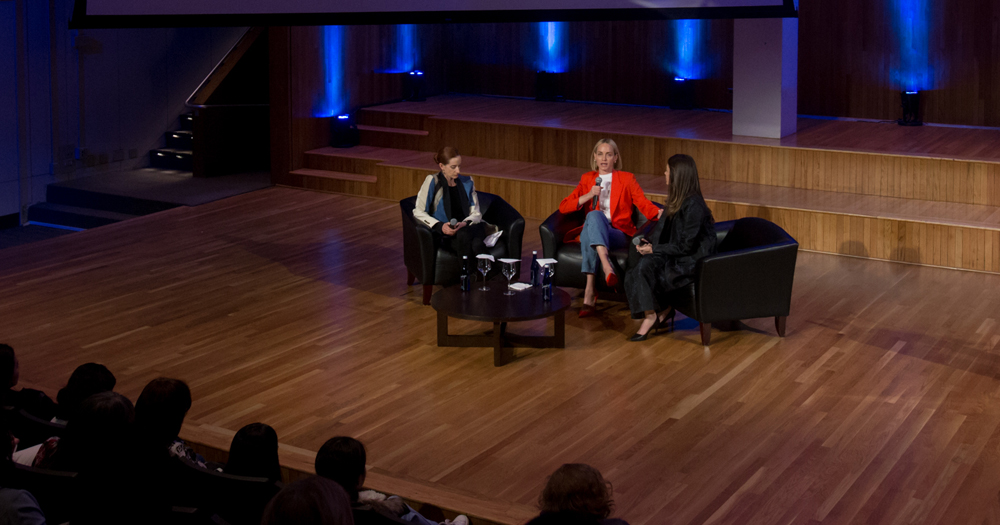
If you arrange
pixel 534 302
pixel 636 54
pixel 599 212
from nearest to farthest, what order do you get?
pixel 534 302
pixel 599 212
pixel 636 54

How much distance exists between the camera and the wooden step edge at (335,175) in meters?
9.54

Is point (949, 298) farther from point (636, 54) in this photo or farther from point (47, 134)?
point (47, 134)

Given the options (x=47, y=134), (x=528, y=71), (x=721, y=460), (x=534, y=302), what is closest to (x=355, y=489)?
(x=721, y=460)

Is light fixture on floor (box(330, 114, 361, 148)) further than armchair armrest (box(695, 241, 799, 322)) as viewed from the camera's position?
Yes

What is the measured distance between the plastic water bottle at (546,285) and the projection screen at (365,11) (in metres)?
1.57

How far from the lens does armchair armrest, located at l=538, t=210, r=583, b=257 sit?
6.10m

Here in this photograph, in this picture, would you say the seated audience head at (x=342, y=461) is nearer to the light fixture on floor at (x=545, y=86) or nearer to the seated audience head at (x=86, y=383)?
the seated audience head at (x=86, y=383)

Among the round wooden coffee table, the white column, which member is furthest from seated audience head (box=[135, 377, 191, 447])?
the white column

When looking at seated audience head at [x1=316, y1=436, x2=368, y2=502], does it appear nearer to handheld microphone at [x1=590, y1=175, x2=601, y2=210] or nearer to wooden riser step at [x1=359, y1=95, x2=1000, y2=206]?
handheld microphone at [x1=590, y1=175, x2=601, y2=210]

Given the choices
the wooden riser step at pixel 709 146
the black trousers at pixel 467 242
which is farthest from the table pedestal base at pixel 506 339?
the wooden riser step at pixel 709 146

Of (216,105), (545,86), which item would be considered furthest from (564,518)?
(545,86)

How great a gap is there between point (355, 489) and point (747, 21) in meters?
Answer: 6.91

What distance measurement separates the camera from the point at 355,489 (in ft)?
9.09

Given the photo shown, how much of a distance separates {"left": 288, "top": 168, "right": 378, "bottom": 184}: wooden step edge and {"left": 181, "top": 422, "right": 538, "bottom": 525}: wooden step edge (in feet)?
17.7
